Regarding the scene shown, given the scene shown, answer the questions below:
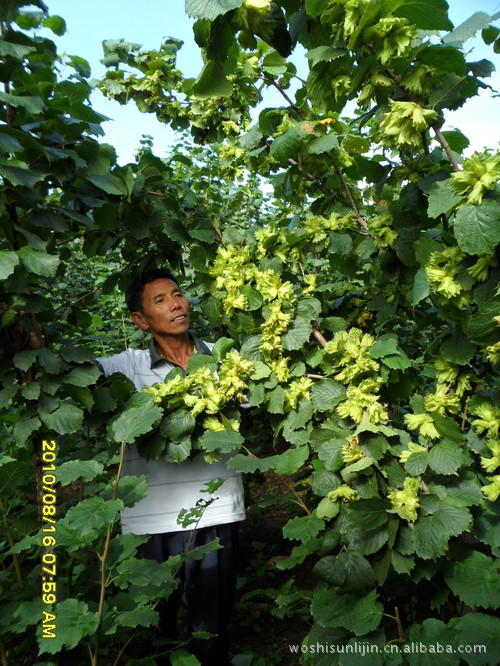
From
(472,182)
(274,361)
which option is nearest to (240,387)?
(274,361)

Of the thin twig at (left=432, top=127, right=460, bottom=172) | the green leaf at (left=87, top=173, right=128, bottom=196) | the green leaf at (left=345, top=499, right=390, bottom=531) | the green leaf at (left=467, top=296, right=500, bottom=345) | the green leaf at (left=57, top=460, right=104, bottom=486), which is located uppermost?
the green leaf at (left=87, top=173, right=128, bottom=196)

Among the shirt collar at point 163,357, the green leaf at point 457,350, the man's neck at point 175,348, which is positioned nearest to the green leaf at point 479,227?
the green leaf at point 457,350

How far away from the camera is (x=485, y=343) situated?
1086 mm

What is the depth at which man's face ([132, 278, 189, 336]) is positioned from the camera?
212 cm

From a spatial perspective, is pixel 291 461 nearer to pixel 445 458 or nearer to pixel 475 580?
pixel 445 458

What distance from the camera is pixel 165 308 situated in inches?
83.6

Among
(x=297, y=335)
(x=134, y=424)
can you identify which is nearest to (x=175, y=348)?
(x=297, y=335)

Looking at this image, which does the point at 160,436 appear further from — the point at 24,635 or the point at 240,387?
the point at 24,635

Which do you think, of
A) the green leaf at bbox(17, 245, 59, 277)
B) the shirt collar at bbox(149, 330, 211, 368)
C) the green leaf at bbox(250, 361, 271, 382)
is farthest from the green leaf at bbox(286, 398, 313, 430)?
the green leaf at bbox(17, 245, 59, 277)

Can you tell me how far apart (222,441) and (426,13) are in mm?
1255

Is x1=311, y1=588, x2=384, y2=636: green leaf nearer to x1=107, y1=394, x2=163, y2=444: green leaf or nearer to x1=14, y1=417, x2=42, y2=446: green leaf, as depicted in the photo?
x1=107, y1=394, x2=163, y2=444: green leaf

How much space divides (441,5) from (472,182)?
1.41 feet

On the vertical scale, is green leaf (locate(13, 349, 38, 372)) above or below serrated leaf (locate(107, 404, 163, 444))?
above

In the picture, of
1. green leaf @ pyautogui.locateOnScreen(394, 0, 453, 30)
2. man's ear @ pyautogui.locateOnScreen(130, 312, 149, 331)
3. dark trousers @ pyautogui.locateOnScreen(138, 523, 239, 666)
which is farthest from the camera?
man's ear @ pyautogui.locateOnScreen(130, 312, 149, 331)
